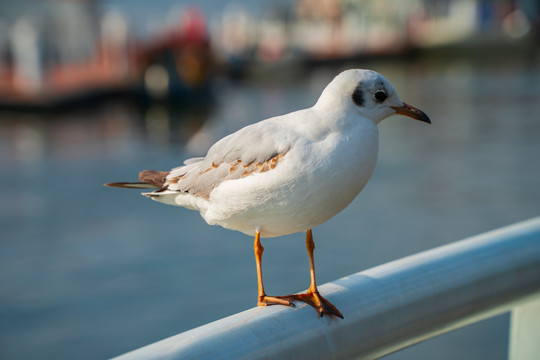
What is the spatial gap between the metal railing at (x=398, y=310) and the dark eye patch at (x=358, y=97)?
1.12 feet

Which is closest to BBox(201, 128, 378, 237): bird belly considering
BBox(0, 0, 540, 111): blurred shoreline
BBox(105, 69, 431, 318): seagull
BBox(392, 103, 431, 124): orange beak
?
BBox(105, 69, 431, 318): seagull

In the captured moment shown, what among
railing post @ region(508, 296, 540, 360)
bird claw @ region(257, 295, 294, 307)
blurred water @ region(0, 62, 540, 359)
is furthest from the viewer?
blurred water @ region(0, 62, 540, 359)

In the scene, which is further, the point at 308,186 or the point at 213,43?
the point at 213,43

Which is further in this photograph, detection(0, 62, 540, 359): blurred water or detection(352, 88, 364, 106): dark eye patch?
detection(0, 62, 540, 359): blurred water

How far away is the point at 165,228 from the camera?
12.1 metres

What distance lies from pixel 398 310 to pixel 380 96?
→ 1.46 ft

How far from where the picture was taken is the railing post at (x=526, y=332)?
5.42ft

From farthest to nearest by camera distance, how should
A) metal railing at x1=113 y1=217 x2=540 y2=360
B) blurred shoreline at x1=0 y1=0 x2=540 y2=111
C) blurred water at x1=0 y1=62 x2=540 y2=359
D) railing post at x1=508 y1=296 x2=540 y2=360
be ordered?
blurred shoreline at x1=0 y1=0 x2=540 y2=111
blurred water at x1=0 y1=62 x2=540 y2=359
railing post at x1=508 y1=296 x2=540 y2=360
metal railing at x1=113 y1=217 x2=540 y2=360

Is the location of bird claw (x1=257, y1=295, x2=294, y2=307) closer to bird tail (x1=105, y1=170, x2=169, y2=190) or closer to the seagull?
the seagull

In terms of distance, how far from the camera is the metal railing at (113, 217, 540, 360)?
46.3 inches

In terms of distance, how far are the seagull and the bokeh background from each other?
630 centimetres

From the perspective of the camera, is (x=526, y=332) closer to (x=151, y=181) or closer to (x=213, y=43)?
(x=151, y=181)

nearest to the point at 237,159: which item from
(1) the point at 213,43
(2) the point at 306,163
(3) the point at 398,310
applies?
(2) the point at 306,163

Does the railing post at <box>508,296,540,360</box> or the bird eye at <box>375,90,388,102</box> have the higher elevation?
the bird eye at <box>375,90,388,102</box>
